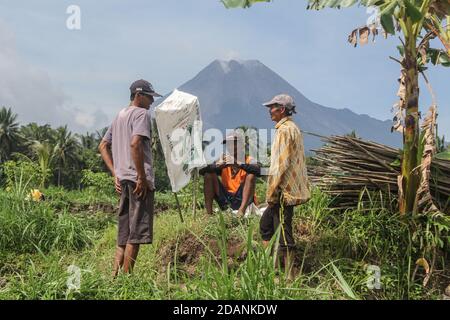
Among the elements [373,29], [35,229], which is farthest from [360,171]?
[35,229]

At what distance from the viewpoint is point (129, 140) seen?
4500 mm

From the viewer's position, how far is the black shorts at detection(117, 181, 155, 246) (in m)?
4.36

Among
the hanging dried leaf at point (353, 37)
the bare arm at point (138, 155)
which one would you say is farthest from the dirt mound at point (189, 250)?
the hanging dried leaf at point (353, 37)

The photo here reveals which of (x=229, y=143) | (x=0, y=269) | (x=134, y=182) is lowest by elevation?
(x=0, y=269)

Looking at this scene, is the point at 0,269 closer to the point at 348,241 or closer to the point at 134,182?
the point at 134,182

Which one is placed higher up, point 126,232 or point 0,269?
point 126,232

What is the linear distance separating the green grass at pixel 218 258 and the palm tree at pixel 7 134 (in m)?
39.3

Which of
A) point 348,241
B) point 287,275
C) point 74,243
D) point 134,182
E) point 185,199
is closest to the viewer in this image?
point 287,275

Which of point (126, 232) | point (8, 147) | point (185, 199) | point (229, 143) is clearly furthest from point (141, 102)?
point (8, 147)

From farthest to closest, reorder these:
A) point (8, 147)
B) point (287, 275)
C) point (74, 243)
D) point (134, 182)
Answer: point (8, 147) < point (74, 243) < point (134, 182) < point (287, 275)

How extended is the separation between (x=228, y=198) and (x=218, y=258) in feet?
4.32

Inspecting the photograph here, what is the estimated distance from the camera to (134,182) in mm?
4426
